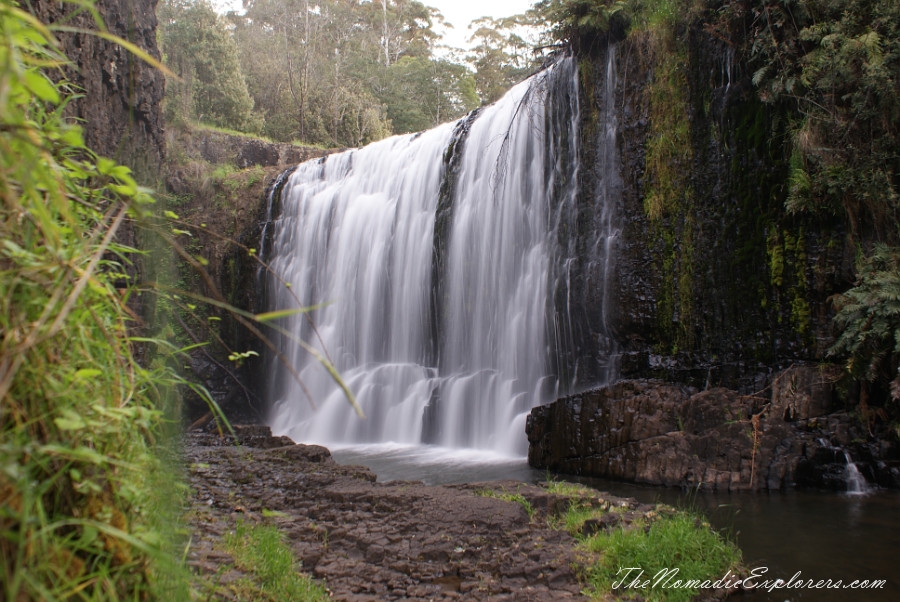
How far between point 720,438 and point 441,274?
22.0 feet

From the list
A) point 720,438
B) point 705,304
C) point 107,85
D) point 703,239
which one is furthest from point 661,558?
point 107,85

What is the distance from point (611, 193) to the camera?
10016 mm

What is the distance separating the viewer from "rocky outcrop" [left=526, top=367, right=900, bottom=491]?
285 inches

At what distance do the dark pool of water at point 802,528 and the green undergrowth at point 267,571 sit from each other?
3034 mm

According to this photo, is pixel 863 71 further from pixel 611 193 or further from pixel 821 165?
pixel 611 193

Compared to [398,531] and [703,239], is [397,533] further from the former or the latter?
[703,239]

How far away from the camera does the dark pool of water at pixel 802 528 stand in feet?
14.9

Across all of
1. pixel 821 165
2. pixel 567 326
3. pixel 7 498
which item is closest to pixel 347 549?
pixel 7 498

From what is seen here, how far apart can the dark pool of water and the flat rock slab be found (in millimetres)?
1545

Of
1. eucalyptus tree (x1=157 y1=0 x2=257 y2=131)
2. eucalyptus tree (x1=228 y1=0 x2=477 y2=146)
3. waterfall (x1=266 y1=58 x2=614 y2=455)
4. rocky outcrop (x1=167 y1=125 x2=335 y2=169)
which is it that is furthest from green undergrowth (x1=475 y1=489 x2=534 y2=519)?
eucalyptus tree (x1=157 y1=0 x2=257 y2=131)

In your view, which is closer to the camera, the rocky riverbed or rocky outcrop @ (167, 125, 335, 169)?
the rocky riverbed

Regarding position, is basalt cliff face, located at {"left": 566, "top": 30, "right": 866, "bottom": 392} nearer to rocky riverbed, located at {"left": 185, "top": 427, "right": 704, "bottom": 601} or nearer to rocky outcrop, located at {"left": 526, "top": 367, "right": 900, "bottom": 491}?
rocky outcrop, located at {"left": 526, "top": 367, "right": 900, "bottom": 491}

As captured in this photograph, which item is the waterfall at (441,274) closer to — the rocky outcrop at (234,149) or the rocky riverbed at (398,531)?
the rocky riverbed at (398,531)

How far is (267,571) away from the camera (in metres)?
3.57
